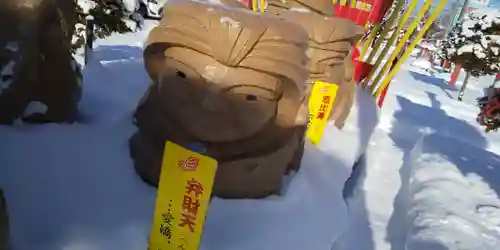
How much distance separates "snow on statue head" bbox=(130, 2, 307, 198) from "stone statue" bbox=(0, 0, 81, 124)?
48 centimetres

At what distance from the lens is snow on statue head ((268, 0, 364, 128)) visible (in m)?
3.11

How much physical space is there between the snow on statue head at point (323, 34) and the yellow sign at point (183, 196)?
1.85m

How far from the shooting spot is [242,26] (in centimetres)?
170

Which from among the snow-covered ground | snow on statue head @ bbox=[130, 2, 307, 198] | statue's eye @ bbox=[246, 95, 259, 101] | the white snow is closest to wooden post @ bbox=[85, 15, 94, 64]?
the white snow

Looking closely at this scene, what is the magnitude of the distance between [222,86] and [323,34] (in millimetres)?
1611

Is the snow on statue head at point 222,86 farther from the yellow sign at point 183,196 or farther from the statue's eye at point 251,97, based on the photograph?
the yellow sign at point 183,196

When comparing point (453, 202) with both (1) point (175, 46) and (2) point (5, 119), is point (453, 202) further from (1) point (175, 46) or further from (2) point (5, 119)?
(2) point (5, 119)

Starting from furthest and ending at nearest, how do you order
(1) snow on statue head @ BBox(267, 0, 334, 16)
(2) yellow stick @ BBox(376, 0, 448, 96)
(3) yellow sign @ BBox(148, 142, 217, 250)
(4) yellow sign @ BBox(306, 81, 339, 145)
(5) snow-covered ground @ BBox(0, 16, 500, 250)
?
1. (2) yellow stick @ BBox(376, 0, 448, 96)
2. (1) snow on statue head @ BBox(267, 0, 334, 16)
3. (4) yellow sign @ BBox(306, 81, 339, 145)
4. (5) snow-covered ground @ BBox(0, 16, 500, 250)
5. (3) yellow sign @ BBox(148, 142, 217, 250)

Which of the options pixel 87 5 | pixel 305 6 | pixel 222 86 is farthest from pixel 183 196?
pixel 87 5

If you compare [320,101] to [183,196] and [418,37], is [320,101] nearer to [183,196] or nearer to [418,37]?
[183,196]

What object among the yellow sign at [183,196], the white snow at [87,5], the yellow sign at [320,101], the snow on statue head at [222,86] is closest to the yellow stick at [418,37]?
the yellow sign at [320,101]

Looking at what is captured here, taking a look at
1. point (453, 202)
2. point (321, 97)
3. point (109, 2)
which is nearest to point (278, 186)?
point (321, 97)

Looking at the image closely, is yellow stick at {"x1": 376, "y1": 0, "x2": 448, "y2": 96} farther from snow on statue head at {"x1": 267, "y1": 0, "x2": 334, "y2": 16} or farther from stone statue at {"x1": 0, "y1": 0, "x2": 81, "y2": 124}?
stone statue at {"x1": 0, "y1": 0, "x2": 81, "y2": 124}

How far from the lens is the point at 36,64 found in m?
2.03
